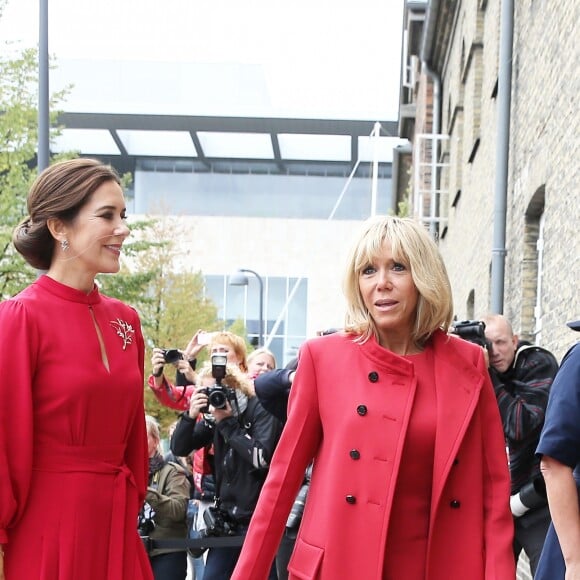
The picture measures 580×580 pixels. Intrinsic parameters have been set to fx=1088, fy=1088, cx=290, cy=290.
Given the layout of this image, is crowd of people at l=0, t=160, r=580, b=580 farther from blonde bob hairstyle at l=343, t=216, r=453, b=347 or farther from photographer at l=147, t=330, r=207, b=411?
photographer at l=147, t=330, r=207, b=411

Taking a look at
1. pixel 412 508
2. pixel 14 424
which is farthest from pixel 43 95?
pixel 412 508

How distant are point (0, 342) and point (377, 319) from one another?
1.18m

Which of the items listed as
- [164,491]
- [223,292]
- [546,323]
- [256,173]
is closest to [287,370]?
[164,491]

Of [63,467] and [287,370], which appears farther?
[287,370]

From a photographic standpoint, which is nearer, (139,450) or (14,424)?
(14,424)

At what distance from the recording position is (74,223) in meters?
3.64

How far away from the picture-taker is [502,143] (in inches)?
428

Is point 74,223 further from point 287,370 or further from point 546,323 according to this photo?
point 546,323

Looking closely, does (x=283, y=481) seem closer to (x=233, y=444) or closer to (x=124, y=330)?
(x=124, y=330)

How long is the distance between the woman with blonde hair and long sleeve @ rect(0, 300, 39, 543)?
0.71 metres

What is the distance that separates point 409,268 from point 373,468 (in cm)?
64

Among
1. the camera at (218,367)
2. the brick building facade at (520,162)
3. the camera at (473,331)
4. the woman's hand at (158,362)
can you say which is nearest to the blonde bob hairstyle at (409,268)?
the camera at (473,331)

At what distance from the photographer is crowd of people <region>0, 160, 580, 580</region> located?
3227mm

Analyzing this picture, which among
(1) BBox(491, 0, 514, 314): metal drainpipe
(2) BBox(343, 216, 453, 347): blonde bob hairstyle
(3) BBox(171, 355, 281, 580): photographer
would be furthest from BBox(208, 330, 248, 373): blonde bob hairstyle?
(1) BBox(491, 0, 514, 314): metal drainpipe
